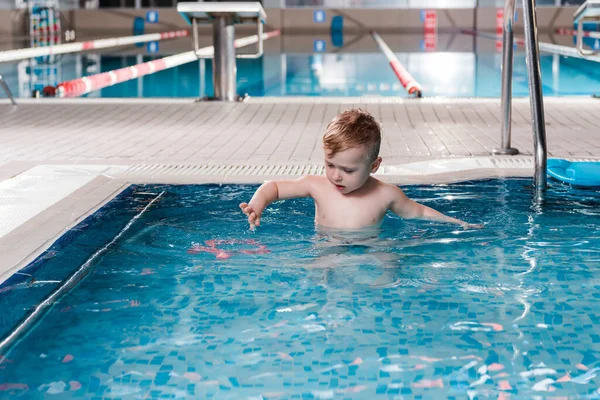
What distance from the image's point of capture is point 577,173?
13.5 ft

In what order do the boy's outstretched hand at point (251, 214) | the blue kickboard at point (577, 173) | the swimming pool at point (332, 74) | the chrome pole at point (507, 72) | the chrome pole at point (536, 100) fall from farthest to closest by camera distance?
1. the swimming pool at point (332, 74)
2. the chrome pole at point (507, 72)
3. the blue kickboard at point (577, 173)
4. the chrome pole at point (536, 100)
5. the boy's outstretched hand at point (251, 214)

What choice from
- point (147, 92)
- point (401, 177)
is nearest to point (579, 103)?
point (401, 177)

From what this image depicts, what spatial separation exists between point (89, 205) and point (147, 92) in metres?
7.75

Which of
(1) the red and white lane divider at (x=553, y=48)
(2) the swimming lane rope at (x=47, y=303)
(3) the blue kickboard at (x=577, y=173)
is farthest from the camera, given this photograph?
(1) the red and white lane divider at (x=553, y=48)

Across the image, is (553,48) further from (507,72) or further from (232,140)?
(507,72)

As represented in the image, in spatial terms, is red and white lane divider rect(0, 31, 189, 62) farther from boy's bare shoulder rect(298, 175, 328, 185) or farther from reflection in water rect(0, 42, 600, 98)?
boy's bare shoulder rect(298, 175, 328, 185)

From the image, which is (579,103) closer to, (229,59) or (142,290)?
(229,59)

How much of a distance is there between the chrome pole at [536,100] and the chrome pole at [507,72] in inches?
23.9

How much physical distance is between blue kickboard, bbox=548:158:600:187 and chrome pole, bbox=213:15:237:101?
4.40 meters

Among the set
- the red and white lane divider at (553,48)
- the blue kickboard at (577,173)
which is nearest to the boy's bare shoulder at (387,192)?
the blue kickboard at (577,173)

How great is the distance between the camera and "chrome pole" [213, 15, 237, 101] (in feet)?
26.6

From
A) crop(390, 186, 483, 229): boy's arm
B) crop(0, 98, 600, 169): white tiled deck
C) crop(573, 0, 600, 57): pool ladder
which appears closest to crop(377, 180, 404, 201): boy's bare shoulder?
crop(390, 186, 483, 229): boy's arm

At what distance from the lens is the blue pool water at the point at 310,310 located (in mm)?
1914

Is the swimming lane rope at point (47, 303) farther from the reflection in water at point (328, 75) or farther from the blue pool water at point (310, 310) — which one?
the reflection in water at point (328, 75)
